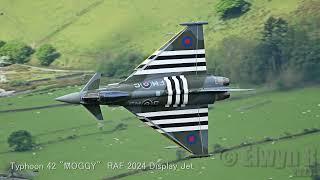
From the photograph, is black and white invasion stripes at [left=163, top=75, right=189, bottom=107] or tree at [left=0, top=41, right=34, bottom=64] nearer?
black and white invasion stripes at [left=163, top=75, right=189, bottom=107]

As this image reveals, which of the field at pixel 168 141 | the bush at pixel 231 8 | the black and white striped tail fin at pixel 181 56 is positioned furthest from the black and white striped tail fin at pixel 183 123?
the bush at pixel 231 8

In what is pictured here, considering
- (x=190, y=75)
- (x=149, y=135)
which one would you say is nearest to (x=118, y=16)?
(x=149, y=135)

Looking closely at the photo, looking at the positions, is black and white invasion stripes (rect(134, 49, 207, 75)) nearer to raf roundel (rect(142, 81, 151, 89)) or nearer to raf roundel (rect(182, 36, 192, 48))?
raf roundel (rect(182, 36, 192, 48))

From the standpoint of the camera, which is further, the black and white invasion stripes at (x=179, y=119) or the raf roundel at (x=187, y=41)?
the raf roundel at (x=187, y=41)

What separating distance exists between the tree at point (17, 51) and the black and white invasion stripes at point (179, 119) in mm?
45395

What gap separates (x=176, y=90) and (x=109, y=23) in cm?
4251

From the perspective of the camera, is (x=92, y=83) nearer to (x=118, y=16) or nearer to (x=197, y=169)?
(x=197, y=169)

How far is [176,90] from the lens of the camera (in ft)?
151

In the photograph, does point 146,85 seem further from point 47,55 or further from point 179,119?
point 47,55

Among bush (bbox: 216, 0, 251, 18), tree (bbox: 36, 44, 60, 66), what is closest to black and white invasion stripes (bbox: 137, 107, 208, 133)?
bush (bbox: 216, 0, 251, 18)

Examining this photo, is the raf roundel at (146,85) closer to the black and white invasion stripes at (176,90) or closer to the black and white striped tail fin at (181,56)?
the black and white striped tail fin at (181,56)

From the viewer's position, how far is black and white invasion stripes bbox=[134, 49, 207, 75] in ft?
153

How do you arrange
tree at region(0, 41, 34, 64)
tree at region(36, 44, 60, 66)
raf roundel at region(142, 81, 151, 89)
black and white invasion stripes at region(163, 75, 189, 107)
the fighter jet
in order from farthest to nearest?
1. tree at region(0, 41, 34, 64)
2. tree at region(36, 44, 60, 66)
3. black and white invasion stripes at region(163, 75, 189, 107)
4. raf roundel at region(142, 81, 151, 89)
5. the fighter jet

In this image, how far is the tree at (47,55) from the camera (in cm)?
8900
